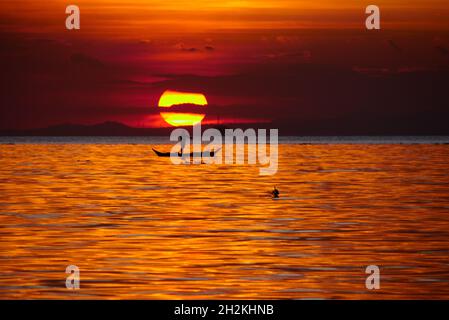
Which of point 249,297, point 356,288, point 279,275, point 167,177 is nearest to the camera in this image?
point 249,297

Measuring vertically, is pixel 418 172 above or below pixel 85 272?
above

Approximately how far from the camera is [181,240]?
3291cm

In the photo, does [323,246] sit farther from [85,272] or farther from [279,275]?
[85,272]

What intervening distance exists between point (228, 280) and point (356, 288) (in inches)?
134

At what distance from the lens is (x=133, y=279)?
2439 centimetres

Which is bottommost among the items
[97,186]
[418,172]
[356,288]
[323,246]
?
[356,288]
